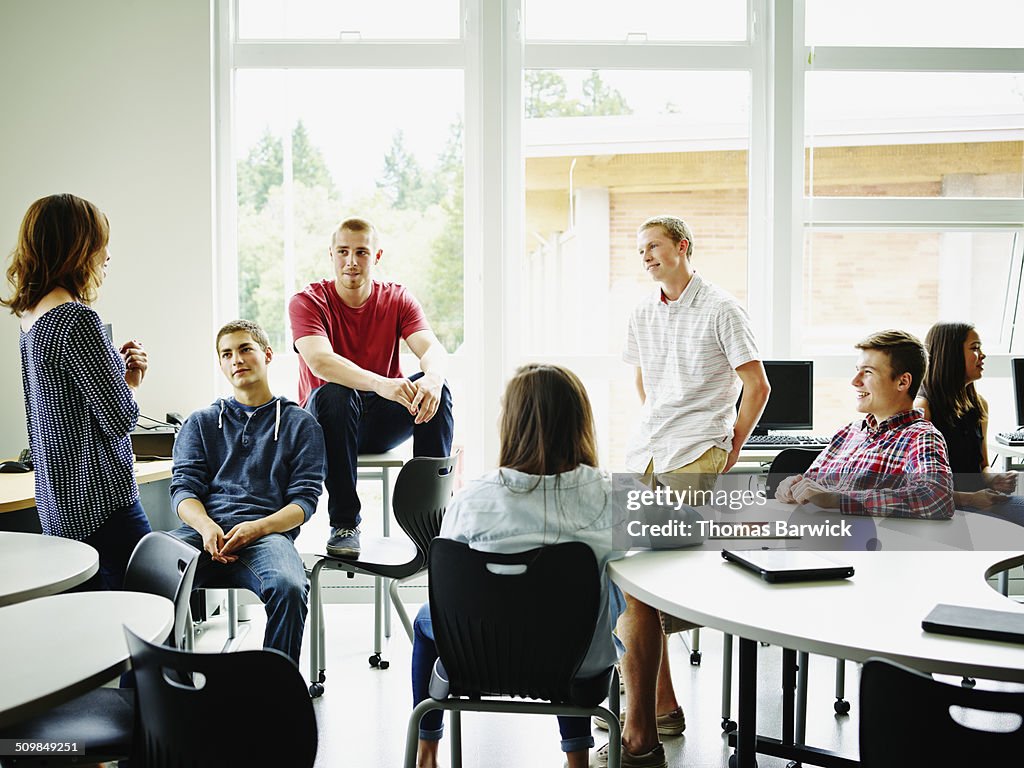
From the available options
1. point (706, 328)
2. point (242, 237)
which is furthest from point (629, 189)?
point (242, 237)

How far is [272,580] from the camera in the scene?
273 cm

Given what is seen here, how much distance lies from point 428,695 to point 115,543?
0.99 m

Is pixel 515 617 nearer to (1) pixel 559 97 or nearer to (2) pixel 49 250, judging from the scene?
(2) pixel 49 250

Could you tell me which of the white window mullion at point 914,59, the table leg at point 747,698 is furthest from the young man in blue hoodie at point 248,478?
the white window mullion at point 914,59

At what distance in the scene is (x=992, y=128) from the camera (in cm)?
455

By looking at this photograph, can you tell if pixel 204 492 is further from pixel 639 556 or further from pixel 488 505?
pixel 639 556

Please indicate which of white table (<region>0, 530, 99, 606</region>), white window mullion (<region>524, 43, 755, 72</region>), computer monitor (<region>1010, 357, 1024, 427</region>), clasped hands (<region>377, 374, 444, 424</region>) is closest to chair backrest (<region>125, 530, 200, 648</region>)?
white table (<region>0, 530, 99, 606</region>)

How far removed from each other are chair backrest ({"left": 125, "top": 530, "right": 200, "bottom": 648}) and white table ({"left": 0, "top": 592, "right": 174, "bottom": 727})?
13 cm

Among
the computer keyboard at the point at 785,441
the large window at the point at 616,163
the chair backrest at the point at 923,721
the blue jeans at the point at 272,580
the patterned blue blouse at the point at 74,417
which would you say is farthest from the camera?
the large window at the point at 616,163

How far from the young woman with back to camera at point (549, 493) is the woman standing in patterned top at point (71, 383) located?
0.99m

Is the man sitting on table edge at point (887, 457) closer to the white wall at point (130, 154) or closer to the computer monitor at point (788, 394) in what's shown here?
the computer monitor at point (788, 394)

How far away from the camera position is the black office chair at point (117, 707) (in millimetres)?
1683

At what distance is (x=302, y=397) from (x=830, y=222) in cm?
283

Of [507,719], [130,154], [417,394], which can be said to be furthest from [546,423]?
[130,154]
